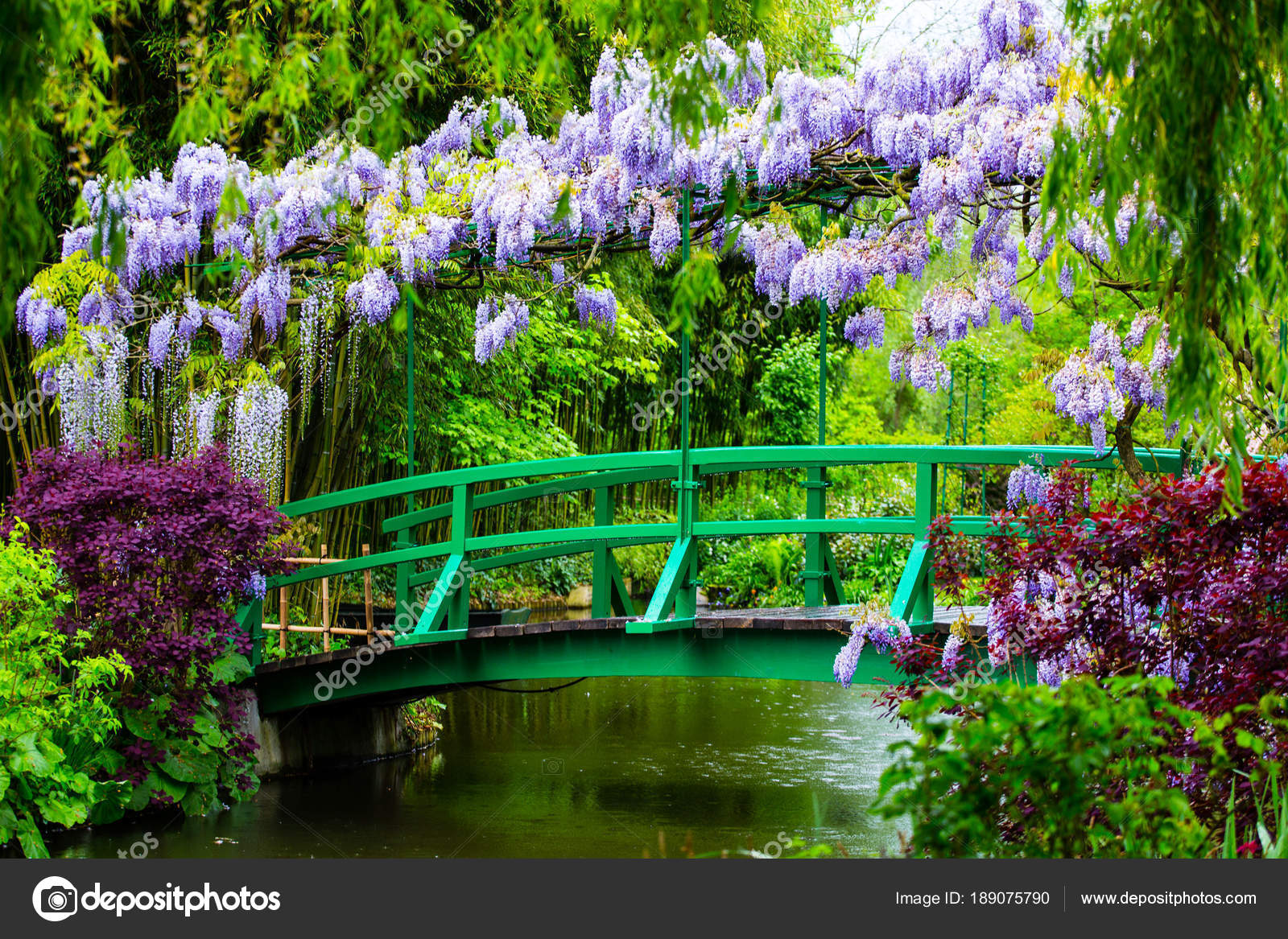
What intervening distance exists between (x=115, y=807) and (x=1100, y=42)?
16.7ft

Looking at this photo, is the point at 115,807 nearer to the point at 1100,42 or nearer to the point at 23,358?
the point at 23,358

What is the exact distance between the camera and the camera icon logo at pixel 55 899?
3.08 m

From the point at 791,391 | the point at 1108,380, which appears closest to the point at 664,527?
the point at 1108,380

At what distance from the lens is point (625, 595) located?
6562 millimetres

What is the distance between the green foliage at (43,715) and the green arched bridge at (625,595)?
3.93 ft

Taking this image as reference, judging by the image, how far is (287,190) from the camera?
23.4ft

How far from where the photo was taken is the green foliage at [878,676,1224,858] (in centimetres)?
236

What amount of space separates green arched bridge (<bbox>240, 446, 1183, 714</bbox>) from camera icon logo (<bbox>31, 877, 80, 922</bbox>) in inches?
97.9

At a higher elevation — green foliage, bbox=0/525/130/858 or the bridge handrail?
the bridge handrail

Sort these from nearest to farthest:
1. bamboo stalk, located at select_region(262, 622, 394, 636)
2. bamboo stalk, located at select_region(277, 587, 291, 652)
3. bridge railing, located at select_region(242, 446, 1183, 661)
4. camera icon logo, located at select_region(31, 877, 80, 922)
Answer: camera icon logo, located at select_region(31, 877, 80, 922) → bridge railing, located at select_region(242, 446, 1183, 661) → bamboo stalk, located at select_region(262, 622, 394, 636) → bamboo stalk, located at select_region(277, 587, 291, 652)

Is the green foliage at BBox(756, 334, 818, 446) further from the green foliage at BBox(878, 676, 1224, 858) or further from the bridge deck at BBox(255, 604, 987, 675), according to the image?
the green foliage at BBox(878, 676, 1224, 858)

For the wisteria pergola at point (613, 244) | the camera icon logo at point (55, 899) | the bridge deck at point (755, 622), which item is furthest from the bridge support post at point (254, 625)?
the camera icon logo at point (55, 899)

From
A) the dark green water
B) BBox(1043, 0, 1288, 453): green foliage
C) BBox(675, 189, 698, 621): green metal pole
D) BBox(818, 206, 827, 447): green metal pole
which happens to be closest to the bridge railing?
BBox(675, 189, 698, 621): green metal pole

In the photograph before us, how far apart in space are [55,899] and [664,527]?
327cm
